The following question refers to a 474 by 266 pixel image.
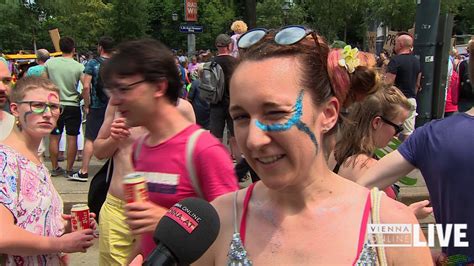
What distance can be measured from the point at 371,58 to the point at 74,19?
160 feet

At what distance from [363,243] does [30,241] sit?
157 cm

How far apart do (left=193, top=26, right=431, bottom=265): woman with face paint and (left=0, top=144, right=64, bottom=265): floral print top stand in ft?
3.71

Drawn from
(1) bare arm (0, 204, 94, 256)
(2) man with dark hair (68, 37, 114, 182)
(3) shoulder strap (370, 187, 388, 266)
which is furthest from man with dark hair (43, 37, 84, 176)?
(3) shoulder strap (370, 187, 388, 266)

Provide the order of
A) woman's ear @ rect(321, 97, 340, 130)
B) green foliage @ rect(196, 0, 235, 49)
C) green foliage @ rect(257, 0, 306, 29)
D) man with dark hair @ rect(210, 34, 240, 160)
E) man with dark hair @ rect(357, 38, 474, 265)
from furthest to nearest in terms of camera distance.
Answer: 1. green foliage @ rect(196, 0, 235, 49)
2. green foliage @ rect(257, 0, 306, 29)
3. man with dark hair @ rect(210, 34, 240, 160)
4. man with dark hair @ rect(357, 38, 474, 265)
5. woman's ear @ rect(321, 97, 340, 130)

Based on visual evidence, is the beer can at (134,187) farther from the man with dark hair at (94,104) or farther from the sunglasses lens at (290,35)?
the man with dark hair at (94,104)

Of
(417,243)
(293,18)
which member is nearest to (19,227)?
(417,243)

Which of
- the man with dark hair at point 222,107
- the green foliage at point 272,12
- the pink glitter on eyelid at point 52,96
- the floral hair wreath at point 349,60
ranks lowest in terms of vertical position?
the man with dark hair at point 222,107

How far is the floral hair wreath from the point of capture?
1591 mm

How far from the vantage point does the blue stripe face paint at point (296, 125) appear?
4.58 feet

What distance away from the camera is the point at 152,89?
228 cm

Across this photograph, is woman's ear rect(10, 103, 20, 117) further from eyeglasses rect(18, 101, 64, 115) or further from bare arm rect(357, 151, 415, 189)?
bare arm rect(357, 151, 415, 189)

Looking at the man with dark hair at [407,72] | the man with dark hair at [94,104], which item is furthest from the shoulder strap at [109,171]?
the man with dark hair at [407,72]

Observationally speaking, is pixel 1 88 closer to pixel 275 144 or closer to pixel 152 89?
pixel 152 89

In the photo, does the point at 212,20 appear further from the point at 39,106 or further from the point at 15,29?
the point at 39,106
